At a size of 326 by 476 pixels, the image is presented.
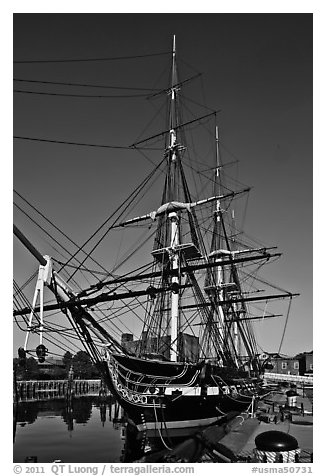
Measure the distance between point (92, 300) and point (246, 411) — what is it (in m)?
16.0

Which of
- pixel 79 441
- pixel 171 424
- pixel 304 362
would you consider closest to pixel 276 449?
pixel 171 424

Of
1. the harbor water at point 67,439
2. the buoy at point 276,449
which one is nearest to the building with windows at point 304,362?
the harbor water at point 67,439

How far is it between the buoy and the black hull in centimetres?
583

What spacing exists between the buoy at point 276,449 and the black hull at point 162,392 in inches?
229

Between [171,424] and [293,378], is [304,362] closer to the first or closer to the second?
[293,378]

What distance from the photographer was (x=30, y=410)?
3619cm

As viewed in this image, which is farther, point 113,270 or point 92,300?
point 113,270

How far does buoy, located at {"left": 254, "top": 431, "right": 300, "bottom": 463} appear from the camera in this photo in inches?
373

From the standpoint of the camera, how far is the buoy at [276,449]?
948cm

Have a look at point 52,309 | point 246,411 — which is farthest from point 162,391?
point 246,411

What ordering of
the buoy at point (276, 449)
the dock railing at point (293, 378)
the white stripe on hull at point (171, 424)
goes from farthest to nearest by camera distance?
1. the dock railing at point (293, 378)
2. the white stripe on hull at point (171, 424)
3. the buoy at point (276, 449)

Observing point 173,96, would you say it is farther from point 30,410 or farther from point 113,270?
point 30,410

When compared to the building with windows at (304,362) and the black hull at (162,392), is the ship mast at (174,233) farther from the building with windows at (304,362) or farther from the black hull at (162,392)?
the building with windows at (304,362)
